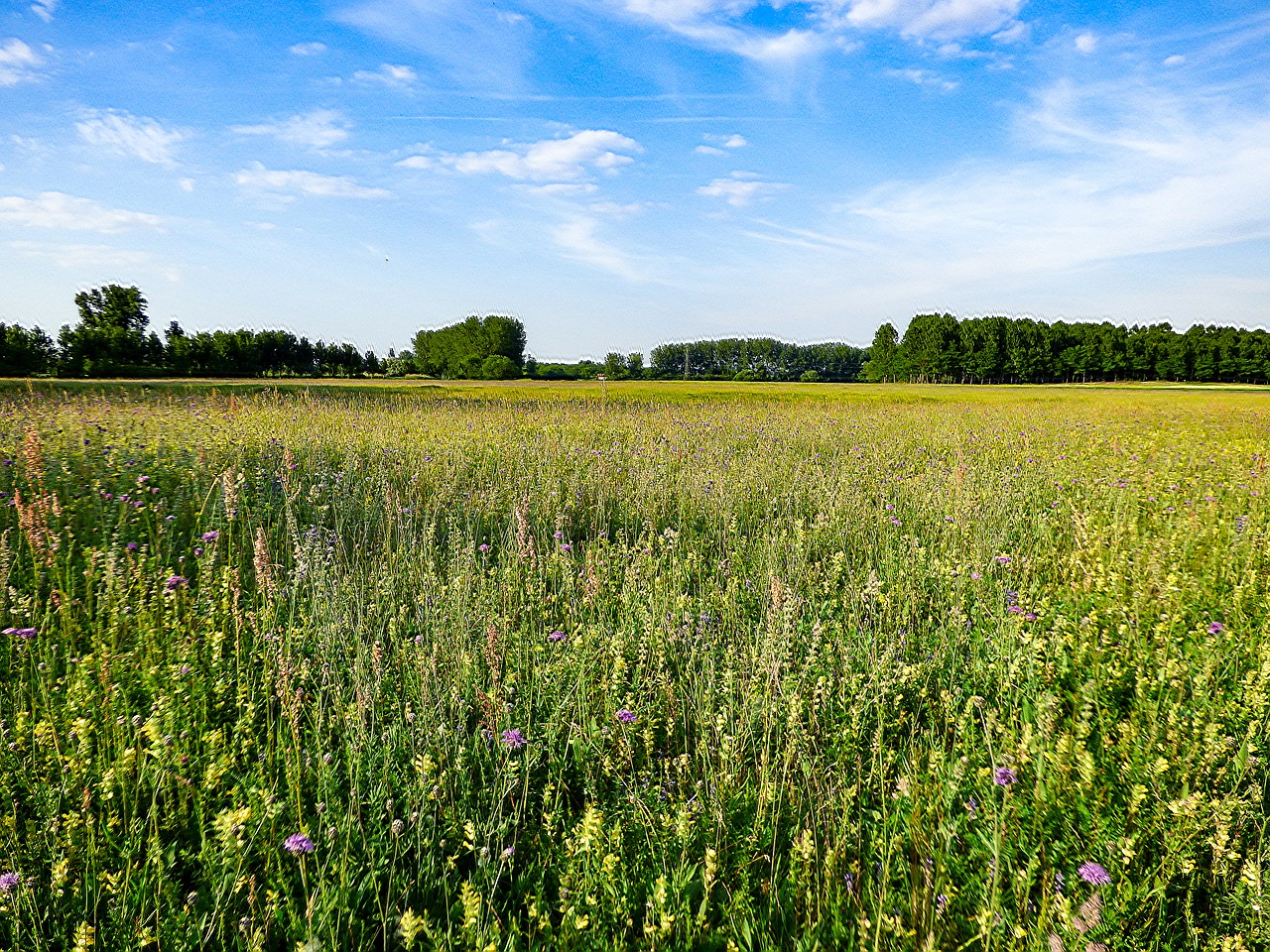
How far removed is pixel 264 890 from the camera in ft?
5.77

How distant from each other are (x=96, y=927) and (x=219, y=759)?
54 cm

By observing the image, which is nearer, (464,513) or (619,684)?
(619,684)

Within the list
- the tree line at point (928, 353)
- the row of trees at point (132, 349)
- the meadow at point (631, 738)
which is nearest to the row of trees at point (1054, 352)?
the tree line at point (928, 353)

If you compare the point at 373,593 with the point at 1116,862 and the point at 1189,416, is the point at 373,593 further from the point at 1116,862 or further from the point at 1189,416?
the point at 1189,416

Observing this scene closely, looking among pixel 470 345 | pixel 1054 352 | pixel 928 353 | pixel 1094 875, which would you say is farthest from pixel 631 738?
pixel 1054 352

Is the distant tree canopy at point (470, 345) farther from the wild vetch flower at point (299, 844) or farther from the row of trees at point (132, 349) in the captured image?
the wild vetch flower at point (299, 844)

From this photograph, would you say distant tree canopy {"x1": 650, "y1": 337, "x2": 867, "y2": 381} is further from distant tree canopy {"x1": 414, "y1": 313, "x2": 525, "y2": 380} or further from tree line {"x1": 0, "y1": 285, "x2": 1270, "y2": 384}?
distant tree canopy {"x1": 414, "y1": 313, "x2": 525, "y2": 380}

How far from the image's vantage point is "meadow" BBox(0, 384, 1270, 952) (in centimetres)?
174

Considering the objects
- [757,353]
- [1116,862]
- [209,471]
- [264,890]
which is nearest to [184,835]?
[264,890]

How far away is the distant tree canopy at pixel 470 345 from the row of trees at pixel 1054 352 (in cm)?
6606

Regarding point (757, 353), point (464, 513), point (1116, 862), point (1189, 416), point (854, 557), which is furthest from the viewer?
point (757, 353)

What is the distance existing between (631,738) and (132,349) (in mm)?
77393

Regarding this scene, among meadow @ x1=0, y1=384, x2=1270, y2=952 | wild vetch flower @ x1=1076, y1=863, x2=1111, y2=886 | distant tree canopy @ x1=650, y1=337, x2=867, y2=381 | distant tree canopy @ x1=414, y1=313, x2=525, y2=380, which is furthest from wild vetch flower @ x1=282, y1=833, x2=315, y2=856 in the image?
distant tree canopy @ x1=650, y1=337, x2=867, y2=381

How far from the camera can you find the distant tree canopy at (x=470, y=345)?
94875 mm
